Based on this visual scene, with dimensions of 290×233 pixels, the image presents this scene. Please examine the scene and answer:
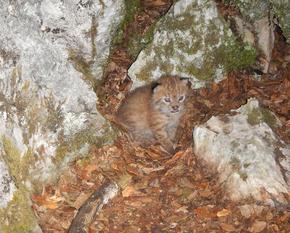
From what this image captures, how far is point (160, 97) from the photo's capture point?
6.97 metres

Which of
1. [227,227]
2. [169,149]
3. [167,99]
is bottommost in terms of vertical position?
[227,227]

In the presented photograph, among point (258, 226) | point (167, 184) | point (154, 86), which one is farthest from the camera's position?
point (154, 86)

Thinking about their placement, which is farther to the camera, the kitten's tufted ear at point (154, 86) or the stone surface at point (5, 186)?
the kitten's tufted ear at point (154, 86)

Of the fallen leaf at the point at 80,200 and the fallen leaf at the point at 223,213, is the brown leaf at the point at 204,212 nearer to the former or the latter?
the fallen leaf at the point at 223,213

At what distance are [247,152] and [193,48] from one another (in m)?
2.12

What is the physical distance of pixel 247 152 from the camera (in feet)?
19.5

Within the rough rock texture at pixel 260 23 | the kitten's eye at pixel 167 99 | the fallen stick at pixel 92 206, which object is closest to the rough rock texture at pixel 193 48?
the rough rock texture at pixel 260 23

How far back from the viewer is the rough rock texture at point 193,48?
24.2ft

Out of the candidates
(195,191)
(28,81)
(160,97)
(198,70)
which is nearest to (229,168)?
(195,191)

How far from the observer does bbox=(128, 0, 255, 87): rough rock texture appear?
7379mm

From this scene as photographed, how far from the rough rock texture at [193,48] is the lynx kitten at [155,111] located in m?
0.41

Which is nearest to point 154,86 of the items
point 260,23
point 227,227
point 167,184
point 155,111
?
point 155,111

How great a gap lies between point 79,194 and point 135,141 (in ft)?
4.65

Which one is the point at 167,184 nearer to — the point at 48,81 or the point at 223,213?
the point at 223,213
